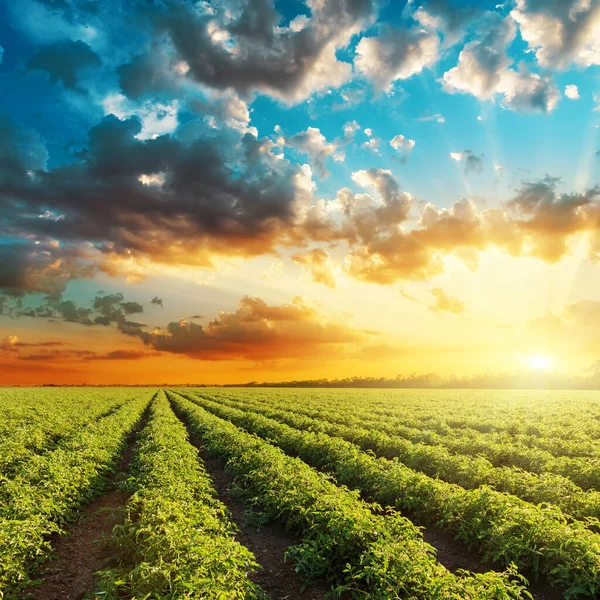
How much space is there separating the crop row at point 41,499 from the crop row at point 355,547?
485 centimetres

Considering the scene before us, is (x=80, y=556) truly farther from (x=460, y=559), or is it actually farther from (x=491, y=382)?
(x=491, y=382)

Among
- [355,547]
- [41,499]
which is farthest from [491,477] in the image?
[41,499]

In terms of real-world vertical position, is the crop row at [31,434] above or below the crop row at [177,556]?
below

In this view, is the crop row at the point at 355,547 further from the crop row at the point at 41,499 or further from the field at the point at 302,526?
the crop row at the point at 41,499

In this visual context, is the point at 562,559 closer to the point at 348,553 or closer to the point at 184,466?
the point at 348,553

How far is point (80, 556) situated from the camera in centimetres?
929

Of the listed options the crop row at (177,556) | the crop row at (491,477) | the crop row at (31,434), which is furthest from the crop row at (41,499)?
the crop row at (491,477)

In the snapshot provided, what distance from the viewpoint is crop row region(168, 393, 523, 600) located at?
251 inches

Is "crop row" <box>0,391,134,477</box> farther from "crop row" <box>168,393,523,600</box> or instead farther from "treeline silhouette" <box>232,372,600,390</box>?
"treeline silhouette" <box>232,372,600,390</box>

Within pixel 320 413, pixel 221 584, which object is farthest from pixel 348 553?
pixel 320 413

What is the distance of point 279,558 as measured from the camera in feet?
30.3

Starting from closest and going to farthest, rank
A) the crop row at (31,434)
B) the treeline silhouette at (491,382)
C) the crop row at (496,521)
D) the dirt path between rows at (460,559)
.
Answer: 1. the crop row at (496,521)
2. the dirt path between rows at (460,559)
3. the crop row at (31,434)
4. the treeline silhouette at (491,382)

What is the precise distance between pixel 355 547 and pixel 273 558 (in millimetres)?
2165

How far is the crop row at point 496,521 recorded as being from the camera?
737cm
